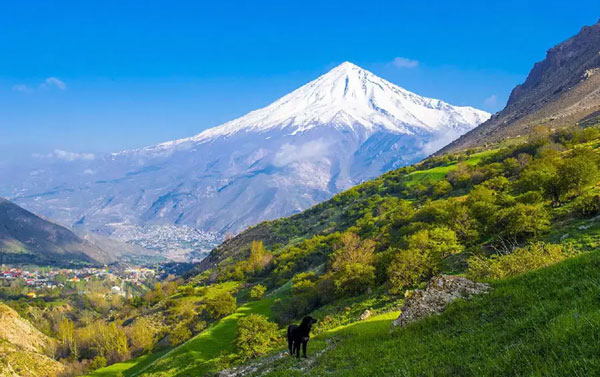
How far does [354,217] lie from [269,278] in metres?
32.1

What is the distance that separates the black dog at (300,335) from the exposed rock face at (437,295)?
390cm

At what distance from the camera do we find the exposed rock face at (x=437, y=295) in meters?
14.9

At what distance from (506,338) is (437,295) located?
638 centimetres

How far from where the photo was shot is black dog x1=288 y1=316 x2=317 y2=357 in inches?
642

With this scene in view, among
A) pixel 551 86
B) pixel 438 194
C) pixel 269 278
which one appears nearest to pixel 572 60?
pixel 551 86

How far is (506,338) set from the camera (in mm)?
9484

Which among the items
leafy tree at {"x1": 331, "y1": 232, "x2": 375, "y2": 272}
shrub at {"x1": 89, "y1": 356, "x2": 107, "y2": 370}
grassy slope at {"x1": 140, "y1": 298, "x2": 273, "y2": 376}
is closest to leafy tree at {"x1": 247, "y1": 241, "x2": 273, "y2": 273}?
shrub at {"x1": 89, "y1": 356, "x2": 107, "y2": 370}

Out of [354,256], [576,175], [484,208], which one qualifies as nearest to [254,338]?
[354,256]

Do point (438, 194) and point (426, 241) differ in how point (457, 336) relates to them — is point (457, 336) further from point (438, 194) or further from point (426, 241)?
point (438, 194)

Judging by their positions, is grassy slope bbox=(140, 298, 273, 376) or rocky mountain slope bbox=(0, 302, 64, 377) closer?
grassy slope bbox=(140, 298, 273, 376)

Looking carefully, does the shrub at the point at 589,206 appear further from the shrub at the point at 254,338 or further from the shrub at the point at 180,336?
the shrub at the point at 180,336

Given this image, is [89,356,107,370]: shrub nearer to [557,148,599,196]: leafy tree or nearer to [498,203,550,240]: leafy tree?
[498,203,550,240]: leafy tree

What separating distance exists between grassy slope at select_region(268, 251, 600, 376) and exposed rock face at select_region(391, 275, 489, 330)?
0.90m

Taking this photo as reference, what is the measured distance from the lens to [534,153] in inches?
2884
